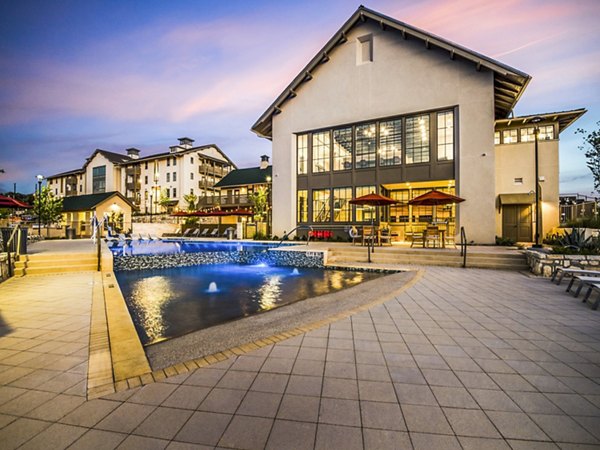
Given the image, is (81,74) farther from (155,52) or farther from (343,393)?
(343,393)

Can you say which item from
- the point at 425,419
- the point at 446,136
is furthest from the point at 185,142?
the point at 425,419

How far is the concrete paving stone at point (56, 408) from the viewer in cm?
212

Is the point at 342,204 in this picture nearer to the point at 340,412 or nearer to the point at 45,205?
the point at 340,412

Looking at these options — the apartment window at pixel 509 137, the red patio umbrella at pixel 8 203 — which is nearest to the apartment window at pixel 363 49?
the apartment window at pixel 509 137

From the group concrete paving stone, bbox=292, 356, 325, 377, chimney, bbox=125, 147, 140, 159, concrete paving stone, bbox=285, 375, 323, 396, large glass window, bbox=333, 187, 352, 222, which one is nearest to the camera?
concrete paving stone, bbox=285, 375, 323, 396

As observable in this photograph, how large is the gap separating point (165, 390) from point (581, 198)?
3022cm

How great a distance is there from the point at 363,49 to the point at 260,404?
18769 mm

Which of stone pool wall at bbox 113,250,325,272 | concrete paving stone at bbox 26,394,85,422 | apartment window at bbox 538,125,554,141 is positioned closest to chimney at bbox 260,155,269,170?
stone pool wall at bbox 113,250,325,272

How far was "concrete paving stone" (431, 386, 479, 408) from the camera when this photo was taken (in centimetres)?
226

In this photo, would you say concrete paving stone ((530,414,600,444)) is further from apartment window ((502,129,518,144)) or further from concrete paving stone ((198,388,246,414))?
apartment window ((502,129,518,144))

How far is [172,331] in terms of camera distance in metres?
4.76

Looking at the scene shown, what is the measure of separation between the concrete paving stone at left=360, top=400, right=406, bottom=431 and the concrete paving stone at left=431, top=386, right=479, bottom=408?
16.5 inches

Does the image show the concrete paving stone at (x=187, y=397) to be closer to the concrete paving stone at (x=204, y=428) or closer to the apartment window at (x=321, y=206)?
the concrete paving stone at (x=204, y=428)

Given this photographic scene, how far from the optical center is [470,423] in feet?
6.67
